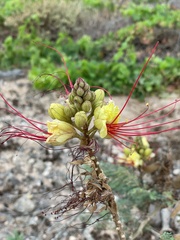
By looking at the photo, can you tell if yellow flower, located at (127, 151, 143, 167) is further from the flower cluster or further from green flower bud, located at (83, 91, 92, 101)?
green flower bud, located at (83, 91, 92, 101)

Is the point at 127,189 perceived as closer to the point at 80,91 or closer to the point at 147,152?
the point at 147,152

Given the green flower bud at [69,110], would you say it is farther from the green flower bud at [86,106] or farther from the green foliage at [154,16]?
the green foliage at [154,16]

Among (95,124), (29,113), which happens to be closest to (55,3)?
(29,113)

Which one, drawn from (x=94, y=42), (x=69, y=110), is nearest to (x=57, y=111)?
(x=69, y=110)

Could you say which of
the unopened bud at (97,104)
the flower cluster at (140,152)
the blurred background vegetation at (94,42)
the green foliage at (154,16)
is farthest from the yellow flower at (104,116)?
the green foliage at (154,16)

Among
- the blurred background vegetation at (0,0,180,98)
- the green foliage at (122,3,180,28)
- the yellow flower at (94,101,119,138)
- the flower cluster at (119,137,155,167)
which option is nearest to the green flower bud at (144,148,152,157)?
the flower cluster at (119,137,155,167)

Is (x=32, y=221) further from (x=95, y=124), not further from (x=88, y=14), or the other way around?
(x=88, y=14)
